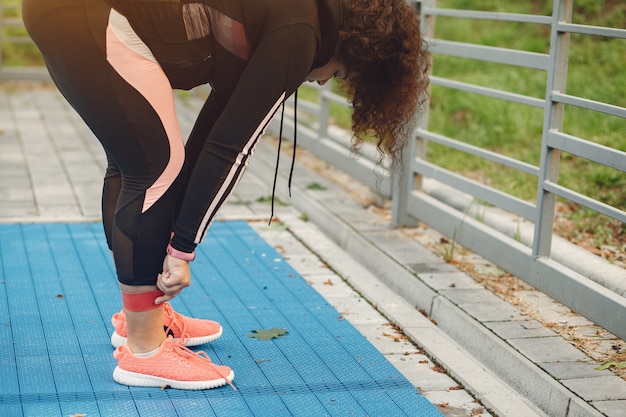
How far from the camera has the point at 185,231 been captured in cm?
276

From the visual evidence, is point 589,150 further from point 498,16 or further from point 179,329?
point 179,329

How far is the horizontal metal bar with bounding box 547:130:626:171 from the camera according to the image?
341 cm

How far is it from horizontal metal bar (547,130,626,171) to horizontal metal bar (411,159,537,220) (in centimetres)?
33

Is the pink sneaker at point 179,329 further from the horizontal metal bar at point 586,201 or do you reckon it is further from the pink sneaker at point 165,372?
the horizontal metal bar at point 586,201

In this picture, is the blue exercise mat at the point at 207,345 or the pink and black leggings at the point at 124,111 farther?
the blue exercise mat at the point at 207,345

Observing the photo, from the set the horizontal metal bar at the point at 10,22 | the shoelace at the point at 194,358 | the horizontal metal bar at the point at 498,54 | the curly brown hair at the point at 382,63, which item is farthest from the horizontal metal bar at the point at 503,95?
the horizontal metal bar at the point at 10,22

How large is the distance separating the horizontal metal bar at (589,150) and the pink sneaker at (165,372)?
1.69m

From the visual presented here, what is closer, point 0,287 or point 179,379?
point 179,379

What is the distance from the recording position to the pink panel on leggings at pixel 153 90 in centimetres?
262

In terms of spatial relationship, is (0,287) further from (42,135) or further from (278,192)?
(42,135)

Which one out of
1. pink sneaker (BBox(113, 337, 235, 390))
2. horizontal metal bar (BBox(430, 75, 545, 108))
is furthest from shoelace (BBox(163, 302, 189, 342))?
horizontal metal bar (BBox(430, 75, 545, 108))

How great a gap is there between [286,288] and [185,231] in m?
1.47

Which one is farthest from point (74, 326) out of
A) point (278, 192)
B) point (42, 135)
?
point (42, 135)

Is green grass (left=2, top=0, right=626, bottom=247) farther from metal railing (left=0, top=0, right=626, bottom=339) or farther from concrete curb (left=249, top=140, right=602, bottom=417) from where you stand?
concrete curb (left=249, top=140, right=602, bottom=417)
